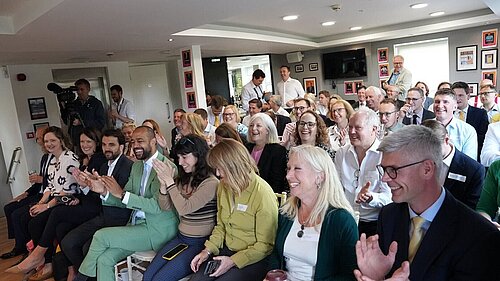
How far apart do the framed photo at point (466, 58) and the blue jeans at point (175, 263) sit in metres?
6.99

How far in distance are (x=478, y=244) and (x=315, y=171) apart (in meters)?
0.78

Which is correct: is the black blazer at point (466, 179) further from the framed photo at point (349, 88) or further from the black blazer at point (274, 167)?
the framed photo at point (349, 88)

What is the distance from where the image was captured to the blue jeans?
234cm

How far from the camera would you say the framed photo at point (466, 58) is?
23.6ft

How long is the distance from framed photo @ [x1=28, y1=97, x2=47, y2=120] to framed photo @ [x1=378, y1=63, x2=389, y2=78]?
697cm

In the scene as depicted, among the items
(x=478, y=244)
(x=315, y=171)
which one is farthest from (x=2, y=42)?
(x=478, y=244)

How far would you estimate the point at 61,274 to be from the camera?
10.7ft

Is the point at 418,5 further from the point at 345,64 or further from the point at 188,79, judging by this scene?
the point at 188,79

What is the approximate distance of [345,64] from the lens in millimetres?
8867

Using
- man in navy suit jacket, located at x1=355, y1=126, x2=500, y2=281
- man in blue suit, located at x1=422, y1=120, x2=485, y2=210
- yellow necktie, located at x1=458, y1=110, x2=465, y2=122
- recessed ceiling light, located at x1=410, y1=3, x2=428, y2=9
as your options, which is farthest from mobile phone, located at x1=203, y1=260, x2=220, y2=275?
recessed ceiling light, located at x1=410, y1=3, x2=428, y2=9

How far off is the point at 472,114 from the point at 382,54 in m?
5.01

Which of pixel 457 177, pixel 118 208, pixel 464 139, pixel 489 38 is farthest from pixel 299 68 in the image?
pixel 457 177

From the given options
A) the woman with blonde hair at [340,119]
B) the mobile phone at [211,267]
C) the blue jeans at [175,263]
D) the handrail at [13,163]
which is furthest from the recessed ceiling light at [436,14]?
the handrail at [13,163]

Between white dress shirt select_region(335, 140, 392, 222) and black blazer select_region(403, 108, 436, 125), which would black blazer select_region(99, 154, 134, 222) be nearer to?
white dress shirt select_region(335, 140, 392, 222)
